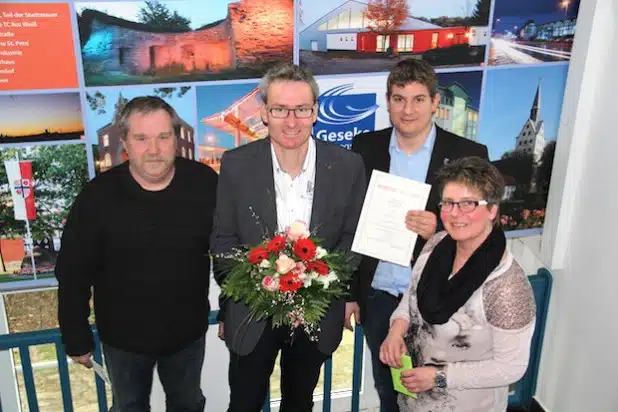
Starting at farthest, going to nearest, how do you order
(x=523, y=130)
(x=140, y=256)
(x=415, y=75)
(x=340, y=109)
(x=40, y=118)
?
(x=523, y=130), (x=340, y=109), (x=40, y=118), (x=415, y=75), (x=140, y=256)

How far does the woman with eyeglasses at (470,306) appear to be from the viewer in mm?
2070

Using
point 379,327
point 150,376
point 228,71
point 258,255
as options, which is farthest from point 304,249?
point 228,71

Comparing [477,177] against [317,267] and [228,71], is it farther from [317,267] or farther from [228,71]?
[228,71]

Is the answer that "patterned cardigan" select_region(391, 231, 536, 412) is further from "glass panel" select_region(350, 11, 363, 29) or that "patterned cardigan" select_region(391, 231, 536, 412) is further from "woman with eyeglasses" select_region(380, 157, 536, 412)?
"glass panel" select_region(350, 11, 363, 29)

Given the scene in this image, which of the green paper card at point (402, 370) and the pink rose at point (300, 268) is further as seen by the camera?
the green paper card at point (402, 370)

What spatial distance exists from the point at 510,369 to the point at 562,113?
197 cm

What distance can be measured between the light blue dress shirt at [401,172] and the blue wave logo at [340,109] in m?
0.59

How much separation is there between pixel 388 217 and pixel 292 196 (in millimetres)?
477

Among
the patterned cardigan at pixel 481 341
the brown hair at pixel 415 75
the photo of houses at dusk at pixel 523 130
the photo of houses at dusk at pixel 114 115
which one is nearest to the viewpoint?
the patterned cardigan at pixel 481 341

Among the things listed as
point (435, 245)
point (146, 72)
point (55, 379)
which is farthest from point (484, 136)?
point (55, 379)

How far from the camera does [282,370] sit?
2785 millimetres

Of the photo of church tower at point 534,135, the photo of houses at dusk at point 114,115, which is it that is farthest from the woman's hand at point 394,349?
the photo of church tower at point 534,135

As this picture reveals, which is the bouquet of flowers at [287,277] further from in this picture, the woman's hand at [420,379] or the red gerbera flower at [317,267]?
the woman's hand at [420,379]

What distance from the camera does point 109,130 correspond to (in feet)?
9.70
